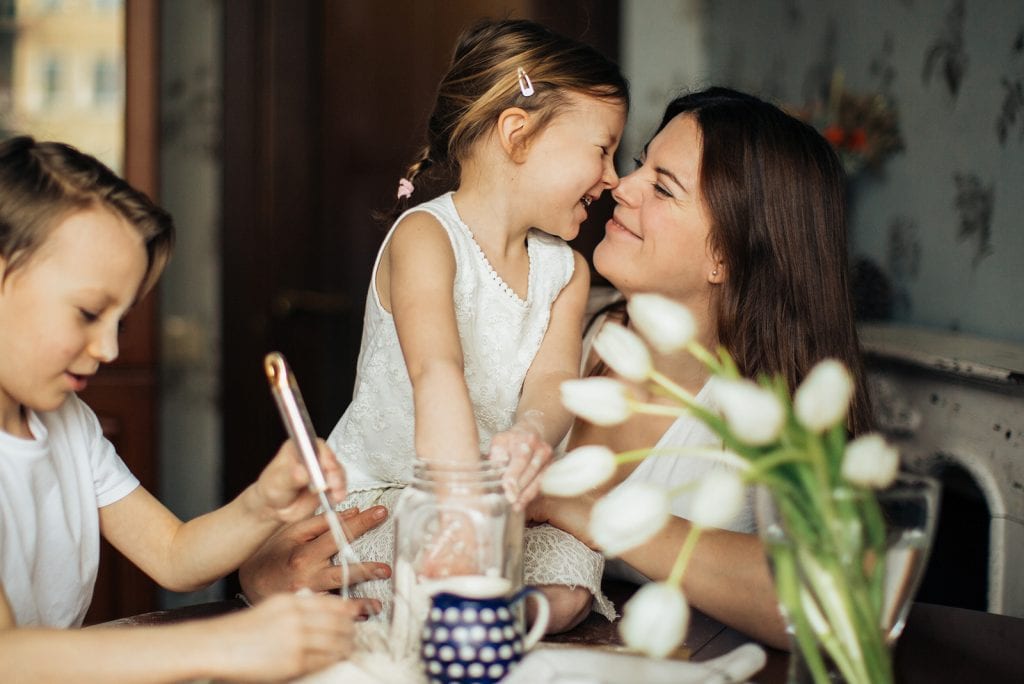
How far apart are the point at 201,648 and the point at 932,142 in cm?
220

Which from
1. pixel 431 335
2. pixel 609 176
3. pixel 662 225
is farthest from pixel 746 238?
pixel 431 335

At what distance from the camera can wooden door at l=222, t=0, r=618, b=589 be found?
3.08 metres

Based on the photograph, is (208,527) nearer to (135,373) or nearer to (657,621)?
(657,621)

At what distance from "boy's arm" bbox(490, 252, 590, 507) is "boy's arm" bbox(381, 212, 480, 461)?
69 millimetres

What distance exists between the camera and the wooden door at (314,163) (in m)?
3.08

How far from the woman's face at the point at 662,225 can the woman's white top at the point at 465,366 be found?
17 centimetres

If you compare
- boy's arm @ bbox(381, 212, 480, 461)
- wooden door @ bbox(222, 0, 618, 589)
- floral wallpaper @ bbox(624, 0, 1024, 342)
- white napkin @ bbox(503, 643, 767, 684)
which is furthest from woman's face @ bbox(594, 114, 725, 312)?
wooden door @ bbox(222, 0, 618, 589)

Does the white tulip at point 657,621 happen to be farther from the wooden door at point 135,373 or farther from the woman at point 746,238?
the wooden door at point 135,373

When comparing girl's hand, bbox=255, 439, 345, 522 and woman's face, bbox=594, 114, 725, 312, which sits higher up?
woman's face, bbox=594, 114, 725, 312

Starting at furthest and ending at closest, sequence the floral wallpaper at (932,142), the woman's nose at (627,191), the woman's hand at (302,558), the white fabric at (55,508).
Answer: the floral wallpaper at (932,142)
the woman's nose at (627,191)
the woman's hand at (302,558)
the white fabric at (55,508)

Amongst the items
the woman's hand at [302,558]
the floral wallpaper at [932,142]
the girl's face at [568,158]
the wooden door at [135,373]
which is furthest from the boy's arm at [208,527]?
the wooden door at [135,373]

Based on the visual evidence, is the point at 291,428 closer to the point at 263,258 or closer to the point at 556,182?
the point at 556,182

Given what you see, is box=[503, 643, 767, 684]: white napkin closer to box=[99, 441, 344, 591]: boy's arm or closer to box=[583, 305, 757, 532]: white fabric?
box=[99, 441, 344, 591]: boy's arm

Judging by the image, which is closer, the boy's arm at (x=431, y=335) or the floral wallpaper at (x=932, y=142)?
the boy's arm at (x=431, y=335)
